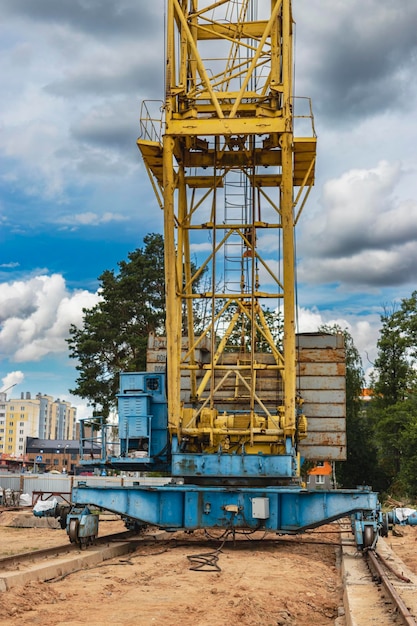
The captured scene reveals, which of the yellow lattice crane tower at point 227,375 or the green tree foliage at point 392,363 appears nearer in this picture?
the yellow lattice crane tower at point 227,375

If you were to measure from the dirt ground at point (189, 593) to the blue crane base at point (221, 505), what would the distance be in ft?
1.55

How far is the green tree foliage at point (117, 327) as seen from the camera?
40.5 metres

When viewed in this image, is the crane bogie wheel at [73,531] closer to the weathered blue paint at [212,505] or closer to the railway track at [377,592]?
the weathered blue paint at [212,505]

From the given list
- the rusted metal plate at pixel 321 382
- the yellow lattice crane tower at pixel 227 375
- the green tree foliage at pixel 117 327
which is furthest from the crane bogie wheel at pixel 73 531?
the green tree foliage at pixel 117 327

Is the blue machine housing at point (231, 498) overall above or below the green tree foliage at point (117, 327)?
below

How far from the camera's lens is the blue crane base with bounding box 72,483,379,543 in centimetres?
1234

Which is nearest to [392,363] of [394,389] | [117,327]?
[394,389]

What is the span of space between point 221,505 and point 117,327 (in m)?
30.0

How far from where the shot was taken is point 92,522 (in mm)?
12562

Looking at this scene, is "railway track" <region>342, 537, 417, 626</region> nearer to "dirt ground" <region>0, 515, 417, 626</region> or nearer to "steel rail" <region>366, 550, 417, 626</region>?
"steel rail" <region>366, 550, 417, 626</region>

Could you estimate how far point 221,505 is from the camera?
12.7 meters

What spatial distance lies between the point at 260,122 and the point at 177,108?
5.90ft

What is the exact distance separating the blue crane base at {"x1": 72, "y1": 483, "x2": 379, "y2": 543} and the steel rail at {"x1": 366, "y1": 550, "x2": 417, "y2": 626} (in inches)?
48.3

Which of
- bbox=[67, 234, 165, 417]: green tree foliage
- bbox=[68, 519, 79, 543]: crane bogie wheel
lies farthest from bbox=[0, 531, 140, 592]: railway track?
bbox=[67, 234, 165, 417]: green tree foliage
